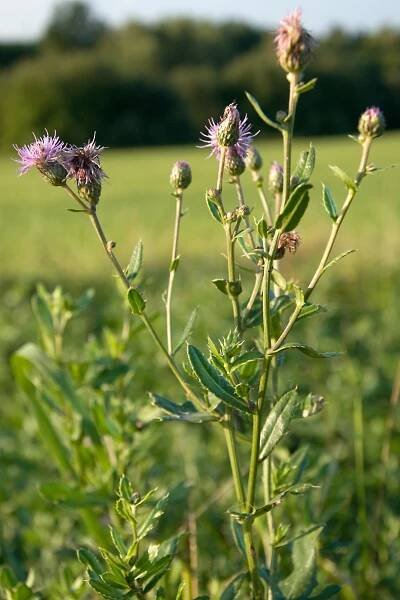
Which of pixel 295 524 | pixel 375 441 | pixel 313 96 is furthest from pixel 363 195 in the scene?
pixel 313 96

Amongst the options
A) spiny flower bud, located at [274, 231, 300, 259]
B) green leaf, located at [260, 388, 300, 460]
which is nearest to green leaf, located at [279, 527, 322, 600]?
green leaf, located at [260, 388, 300, 460]

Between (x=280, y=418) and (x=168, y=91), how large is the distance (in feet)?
81.4

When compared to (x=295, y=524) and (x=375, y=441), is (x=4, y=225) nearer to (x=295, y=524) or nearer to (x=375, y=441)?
(x=375, y=441)

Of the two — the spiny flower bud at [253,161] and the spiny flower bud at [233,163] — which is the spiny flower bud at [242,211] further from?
the spiny flower bud at [253,161]

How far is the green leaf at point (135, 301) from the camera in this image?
548mm

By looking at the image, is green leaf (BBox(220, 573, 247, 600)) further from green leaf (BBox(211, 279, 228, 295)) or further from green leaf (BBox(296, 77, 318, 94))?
green leaf (BBox(296, 77, 318, 94))

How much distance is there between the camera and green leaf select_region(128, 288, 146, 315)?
548 millimetres

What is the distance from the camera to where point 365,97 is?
25000 millimetres

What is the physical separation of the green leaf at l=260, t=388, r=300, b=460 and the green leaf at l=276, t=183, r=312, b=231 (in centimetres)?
11

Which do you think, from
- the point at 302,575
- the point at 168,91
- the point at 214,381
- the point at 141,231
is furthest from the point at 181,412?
the point at 168,91

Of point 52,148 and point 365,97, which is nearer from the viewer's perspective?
point 52,148

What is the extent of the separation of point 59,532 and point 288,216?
2.66ft

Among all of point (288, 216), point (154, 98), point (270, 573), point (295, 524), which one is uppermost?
point (288, 216)

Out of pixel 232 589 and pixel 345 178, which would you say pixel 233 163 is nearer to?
pixel 345 178
